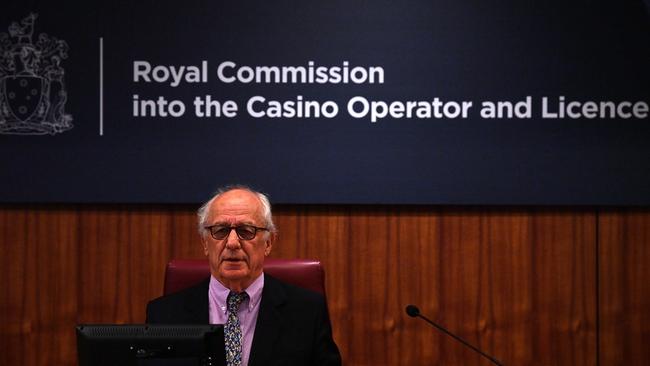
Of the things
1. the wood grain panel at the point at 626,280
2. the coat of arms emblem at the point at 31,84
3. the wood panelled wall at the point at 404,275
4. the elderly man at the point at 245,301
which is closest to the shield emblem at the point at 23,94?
the coat of arms emblem at the point at 31,84

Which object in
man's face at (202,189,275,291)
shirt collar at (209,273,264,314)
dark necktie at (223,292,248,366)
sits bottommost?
dark necktie at (223,292,248,366)

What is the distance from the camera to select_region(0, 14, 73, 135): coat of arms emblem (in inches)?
144

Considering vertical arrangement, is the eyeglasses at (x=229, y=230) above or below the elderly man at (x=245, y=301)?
above

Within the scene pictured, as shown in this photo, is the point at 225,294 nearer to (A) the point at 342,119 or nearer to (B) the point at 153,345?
(B) the point at 153,345

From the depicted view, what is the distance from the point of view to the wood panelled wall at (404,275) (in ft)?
12.1

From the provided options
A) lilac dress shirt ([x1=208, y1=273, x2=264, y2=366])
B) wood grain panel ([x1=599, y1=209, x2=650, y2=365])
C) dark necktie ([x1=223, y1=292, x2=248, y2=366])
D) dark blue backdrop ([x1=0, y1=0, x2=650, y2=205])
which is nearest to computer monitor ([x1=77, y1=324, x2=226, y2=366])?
dark necktie ([x1=223, y1=292, x2=248, y2=366])

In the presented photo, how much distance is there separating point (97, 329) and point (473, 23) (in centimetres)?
244

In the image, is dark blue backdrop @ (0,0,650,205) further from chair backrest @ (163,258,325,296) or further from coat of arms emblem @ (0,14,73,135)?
chair backrest @ (163,258,325,296)

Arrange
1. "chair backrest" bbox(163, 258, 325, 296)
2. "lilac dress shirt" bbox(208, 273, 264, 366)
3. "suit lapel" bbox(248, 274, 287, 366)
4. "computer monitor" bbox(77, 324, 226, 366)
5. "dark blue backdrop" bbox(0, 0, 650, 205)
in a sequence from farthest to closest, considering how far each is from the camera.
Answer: "dark blue backdrop" bbox(0, 0, 650, 205), "chair backrest" bbox(163, 258, 325, 296), "lilac dress shirt" bbox(208, 273, 264, 366), "suit lapel" bbox(248, 274, 287, 366), "computer monitor" bbox(77, 324, 226, 366)

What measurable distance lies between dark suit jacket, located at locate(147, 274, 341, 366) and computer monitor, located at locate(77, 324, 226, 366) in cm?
64

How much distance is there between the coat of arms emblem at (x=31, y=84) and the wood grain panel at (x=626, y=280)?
2571mm

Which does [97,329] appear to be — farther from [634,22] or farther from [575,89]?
[634,22]

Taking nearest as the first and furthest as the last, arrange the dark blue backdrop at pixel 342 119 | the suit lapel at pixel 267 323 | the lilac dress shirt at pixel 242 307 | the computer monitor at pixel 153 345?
the computer monitor at pixel 153 345 < the suit lapel at pixel 267 323 < the lilac dress shirt at pixel 242 307 < the dark blue backdrop at pixel 342 119

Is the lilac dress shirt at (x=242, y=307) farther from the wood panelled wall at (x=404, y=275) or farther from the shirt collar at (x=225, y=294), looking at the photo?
the wood panelled wall at (x=404, y=275)
